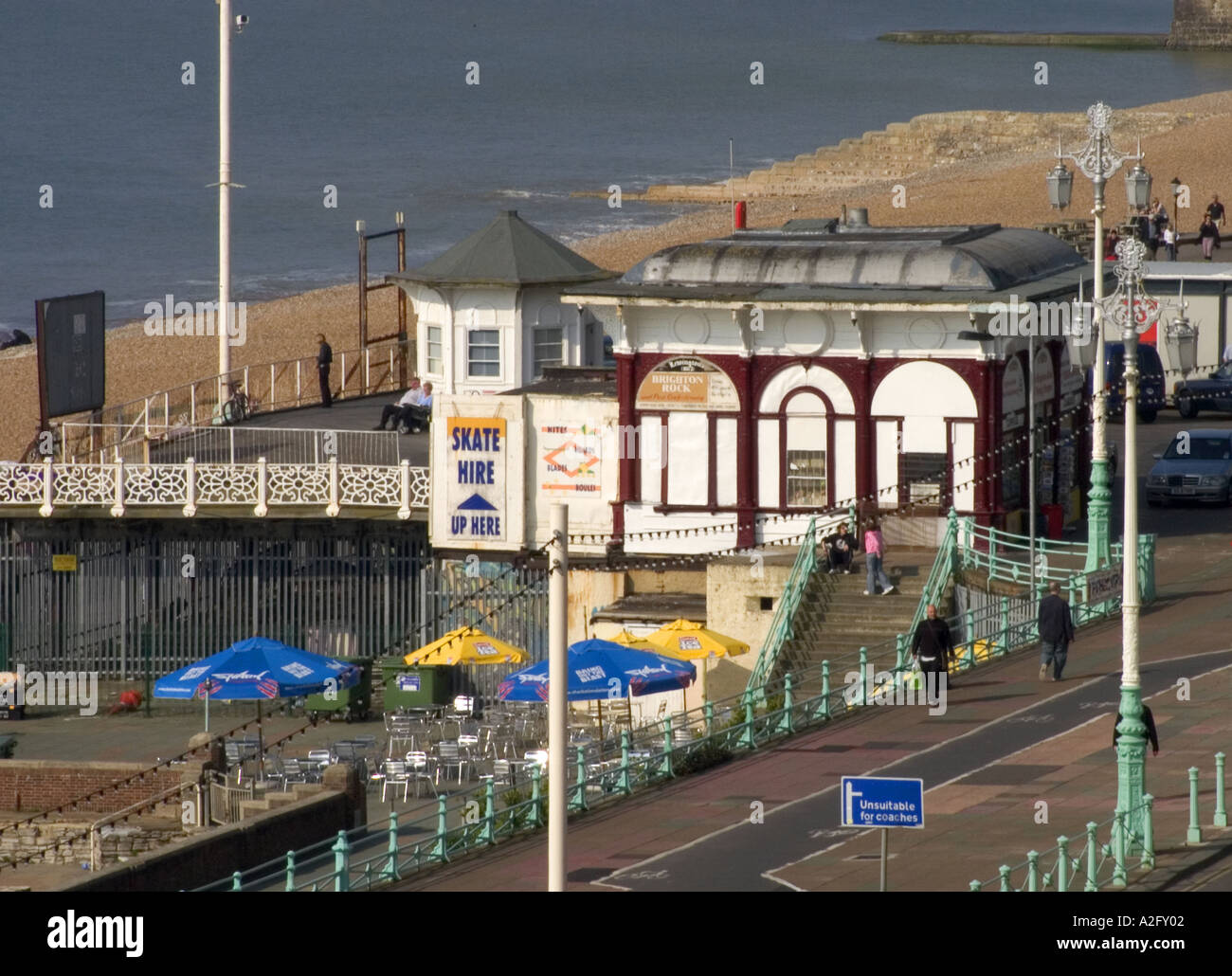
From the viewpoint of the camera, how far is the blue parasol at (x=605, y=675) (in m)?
28.0

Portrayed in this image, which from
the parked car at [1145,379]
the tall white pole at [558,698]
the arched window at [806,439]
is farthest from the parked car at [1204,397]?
the tall white pole at [558,698]

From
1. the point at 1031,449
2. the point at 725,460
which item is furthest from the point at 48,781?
the point at 1031,449

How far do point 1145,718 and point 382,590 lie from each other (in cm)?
1765

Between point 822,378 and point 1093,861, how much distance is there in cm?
1579

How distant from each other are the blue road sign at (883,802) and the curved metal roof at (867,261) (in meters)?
17.2

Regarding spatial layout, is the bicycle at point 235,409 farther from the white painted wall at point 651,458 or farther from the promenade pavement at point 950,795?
the promenade pavement at point 950,795

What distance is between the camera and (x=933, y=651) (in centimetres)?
2883

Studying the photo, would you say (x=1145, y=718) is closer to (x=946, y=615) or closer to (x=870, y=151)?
(x=946, y=615)

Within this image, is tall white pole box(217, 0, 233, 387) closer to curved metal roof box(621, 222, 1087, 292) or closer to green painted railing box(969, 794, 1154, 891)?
curved metal roof box(621, 222, 1087, 292)

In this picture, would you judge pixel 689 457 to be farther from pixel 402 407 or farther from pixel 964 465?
pixel 402 407

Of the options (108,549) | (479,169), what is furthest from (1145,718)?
(479,169)

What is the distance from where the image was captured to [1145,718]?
22.4 meters

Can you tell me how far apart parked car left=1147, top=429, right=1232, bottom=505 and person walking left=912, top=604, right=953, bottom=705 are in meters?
11.5

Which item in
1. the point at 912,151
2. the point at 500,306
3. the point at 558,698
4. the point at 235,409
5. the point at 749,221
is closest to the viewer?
the point at 558,698
